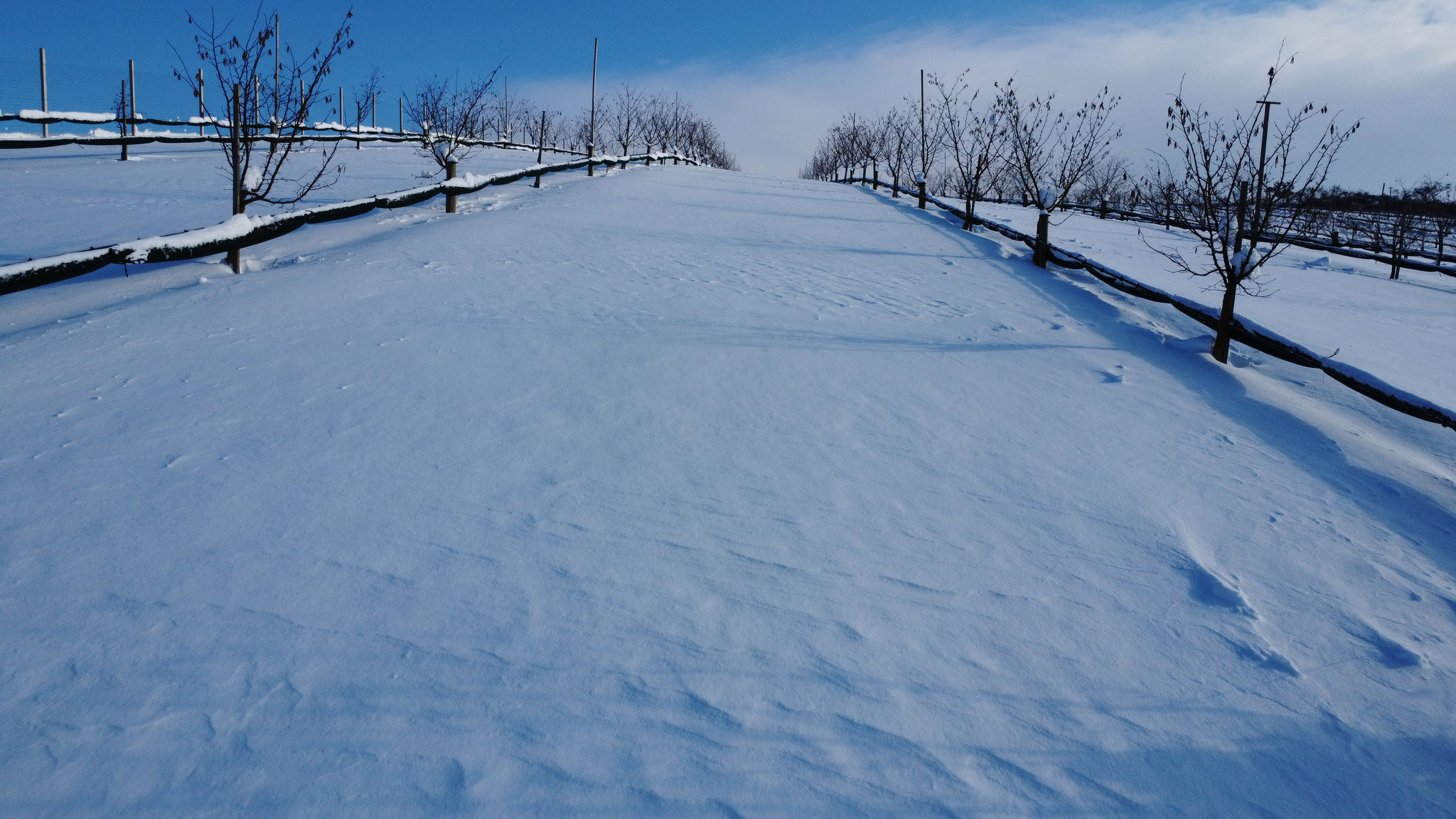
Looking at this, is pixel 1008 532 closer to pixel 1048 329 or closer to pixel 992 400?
pixel 992 400

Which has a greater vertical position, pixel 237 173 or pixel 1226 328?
pixel 237 173

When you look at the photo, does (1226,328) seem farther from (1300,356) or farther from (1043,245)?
(1043,245)

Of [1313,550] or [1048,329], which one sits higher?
[1048,329]

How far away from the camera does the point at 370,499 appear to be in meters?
3.32

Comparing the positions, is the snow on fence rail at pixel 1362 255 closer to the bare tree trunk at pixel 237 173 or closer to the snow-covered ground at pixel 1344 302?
the snow-covered ground at pixel 1344 302

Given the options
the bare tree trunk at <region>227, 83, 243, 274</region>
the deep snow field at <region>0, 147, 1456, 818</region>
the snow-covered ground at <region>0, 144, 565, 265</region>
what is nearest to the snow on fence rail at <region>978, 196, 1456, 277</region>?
the deep snow field at <region>0, 147, 1456, 818</region>

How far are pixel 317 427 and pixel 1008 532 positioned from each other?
144 inches

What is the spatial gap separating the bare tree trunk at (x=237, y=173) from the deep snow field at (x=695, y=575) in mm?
1543

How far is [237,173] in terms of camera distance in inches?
303

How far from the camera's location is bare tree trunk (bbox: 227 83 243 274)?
24.3 ft

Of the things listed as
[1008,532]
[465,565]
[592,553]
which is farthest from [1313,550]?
[465,565]

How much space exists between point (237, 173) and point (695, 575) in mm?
7674

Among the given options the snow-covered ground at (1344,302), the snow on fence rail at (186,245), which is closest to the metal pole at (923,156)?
the snow-covered ground at (1344,302)

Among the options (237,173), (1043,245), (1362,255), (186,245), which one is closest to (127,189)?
(237,173)
